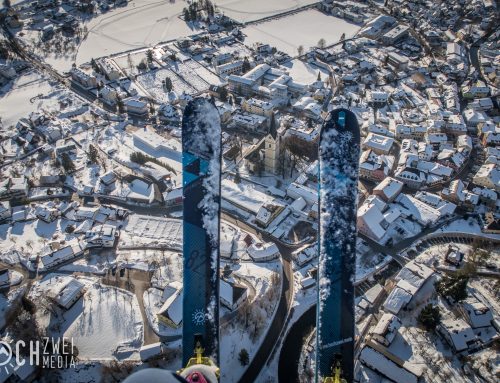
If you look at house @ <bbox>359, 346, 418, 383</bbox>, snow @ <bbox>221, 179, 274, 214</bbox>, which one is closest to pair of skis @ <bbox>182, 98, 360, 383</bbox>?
house @ <bbox>359, 346, 418, 383</bbox>

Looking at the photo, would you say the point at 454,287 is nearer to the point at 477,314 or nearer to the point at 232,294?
the point at 477,314

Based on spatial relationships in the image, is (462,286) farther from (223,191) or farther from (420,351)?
(223,191)

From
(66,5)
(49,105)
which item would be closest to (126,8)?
(66,5)

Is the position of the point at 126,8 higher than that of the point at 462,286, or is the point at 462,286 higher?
the point at 126,8

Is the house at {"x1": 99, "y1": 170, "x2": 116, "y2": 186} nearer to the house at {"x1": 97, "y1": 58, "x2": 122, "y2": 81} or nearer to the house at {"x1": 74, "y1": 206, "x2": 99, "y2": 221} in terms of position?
the house at {"x1": 74, "y1": 206, "x2": 99, "y2": 221}

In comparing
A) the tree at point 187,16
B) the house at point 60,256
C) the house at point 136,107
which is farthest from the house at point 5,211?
the tree at point 187,16

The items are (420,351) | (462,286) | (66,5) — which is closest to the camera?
(420,351)

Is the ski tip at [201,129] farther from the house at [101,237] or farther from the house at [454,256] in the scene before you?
the house at [454,256]
